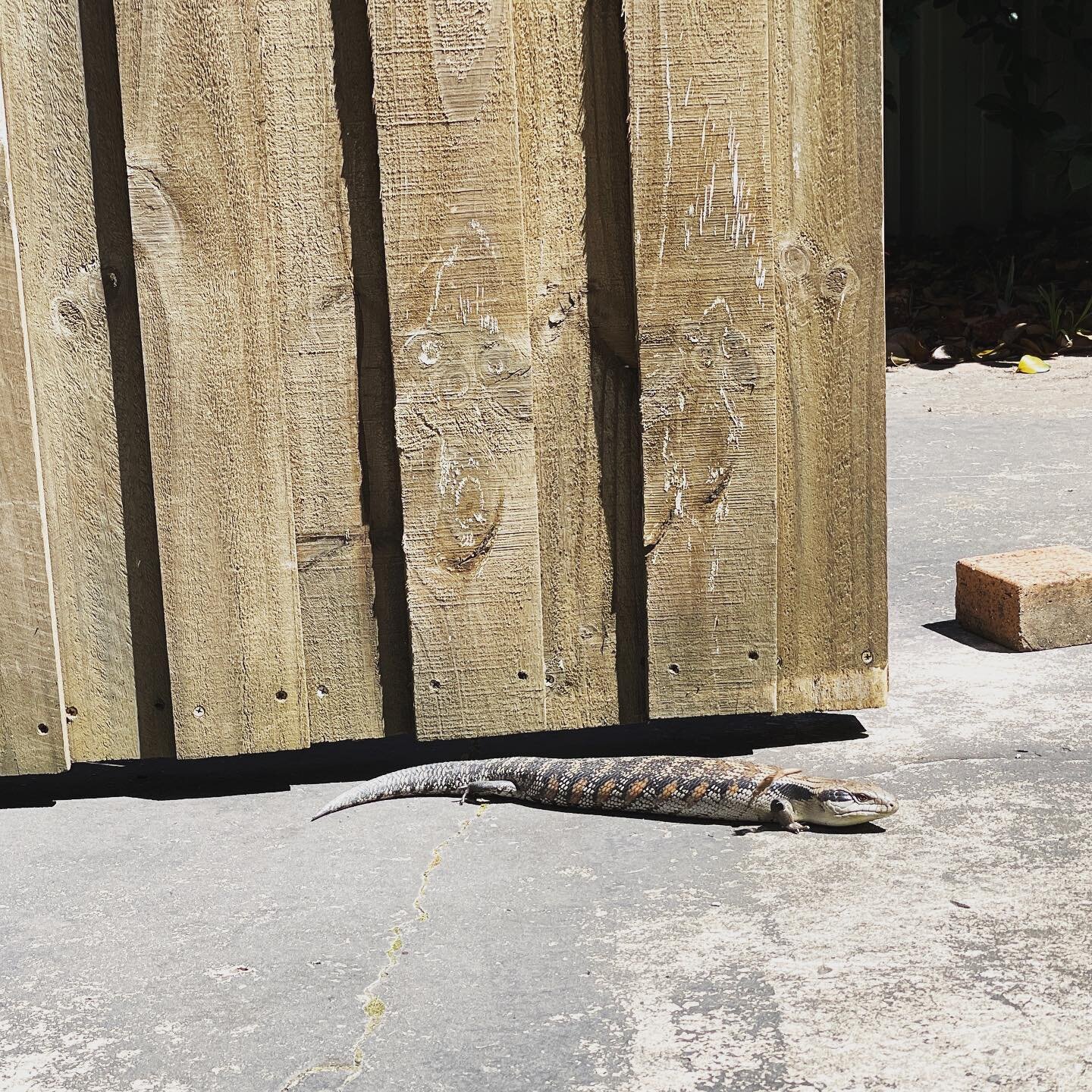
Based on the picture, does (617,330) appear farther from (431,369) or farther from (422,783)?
(422,783)

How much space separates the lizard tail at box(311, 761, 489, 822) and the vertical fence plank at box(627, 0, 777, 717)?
44cm

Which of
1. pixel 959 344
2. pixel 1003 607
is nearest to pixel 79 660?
pixel 1003 607

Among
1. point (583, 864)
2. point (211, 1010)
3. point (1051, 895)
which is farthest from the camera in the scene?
point (583, 864)

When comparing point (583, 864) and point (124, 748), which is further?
point (124, 748)

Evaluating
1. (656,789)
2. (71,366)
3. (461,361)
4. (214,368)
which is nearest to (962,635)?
(656,789)

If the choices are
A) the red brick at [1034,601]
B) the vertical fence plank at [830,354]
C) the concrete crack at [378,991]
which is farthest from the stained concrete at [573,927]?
the vertical fence plank at [830,354]

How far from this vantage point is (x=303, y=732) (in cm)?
338

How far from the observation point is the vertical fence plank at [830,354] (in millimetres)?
3193

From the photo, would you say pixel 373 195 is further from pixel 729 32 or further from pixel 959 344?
pixel 959 344

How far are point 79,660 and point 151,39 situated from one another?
1.33 metres

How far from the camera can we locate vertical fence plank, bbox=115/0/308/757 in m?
3.06

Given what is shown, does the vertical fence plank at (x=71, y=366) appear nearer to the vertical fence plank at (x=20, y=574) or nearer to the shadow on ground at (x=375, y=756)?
the vertical fence plank at (x=20, y=574)

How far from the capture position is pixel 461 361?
3.22 metres

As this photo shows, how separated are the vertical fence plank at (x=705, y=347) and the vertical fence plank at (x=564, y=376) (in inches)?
4.5
